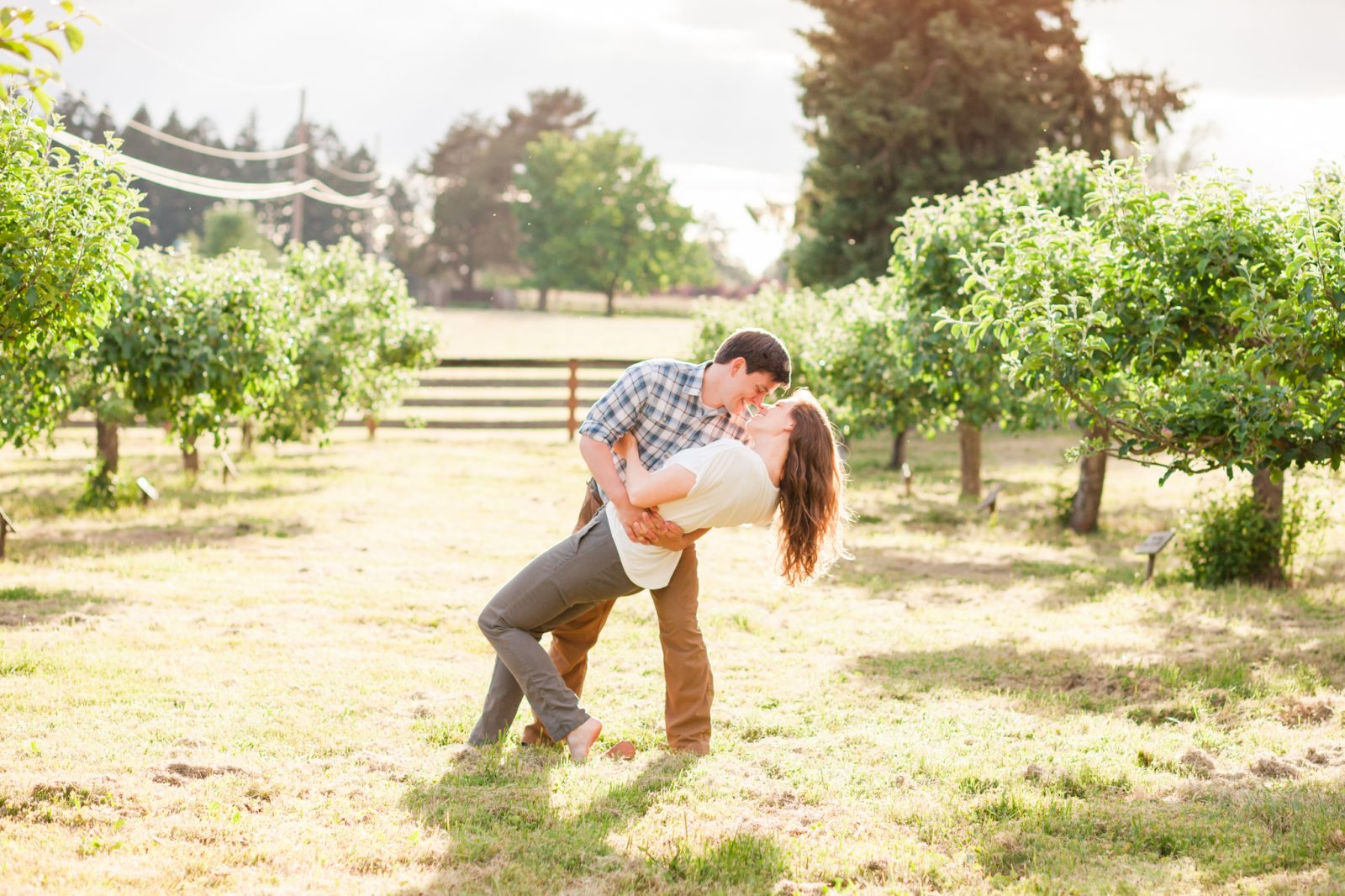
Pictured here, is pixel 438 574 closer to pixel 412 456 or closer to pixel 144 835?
pixel 144 835

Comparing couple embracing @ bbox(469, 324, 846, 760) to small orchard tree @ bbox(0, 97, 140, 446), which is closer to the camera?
couple embracing @ bbox(469, 324, 846, 760)

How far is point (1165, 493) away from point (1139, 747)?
11.5 m

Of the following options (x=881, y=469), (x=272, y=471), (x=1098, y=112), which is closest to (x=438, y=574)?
(x=272, y=471)

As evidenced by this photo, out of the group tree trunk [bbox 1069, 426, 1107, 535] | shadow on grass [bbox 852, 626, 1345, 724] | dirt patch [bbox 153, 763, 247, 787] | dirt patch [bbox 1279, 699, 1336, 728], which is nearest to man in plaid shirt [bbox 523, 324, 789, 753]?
dirt patch [bbox 153, 763, 247, 787]

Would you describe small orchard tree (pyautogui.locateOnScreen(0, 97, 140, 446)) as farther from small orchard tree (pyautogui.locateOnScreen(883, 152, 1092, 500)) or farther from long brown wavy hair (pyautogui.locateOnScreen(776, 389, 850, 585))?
small orchard tree (pyautogui.locateOnScreen(883, 152, 1092, 500))

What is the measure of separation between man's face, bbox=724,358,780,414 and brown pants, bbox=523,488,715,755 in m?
0.71

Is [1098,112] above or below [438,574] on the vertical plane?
above

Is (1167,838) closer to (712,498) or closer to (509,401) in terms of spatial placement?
(712,498)

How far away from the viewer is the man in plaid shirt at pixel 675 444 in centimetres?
490

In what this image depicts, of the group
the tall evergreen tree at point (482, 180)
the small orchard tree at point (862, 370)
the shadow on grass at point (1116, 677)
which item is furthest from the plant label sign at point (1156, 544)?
the tall evergreen tree at point (482, 180)

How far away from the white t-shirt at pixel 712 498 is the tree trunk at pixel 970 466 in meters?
11.3

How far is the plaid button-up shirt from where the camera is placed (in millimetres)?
4965

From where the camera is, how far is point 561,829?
443 centimetres

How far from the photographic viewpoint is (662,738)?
18.6 ft
